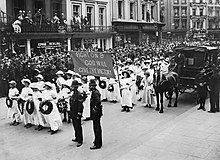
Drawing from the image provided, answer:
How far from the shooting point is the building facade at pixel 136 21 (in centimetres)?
3959

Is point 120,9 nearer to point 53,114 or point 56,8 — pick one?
point 56,8

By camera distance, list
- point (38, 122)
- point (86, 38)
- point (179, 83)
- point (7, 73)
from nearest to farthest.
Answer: point (38, 122), point (179, 83), point (7, 73), point (86, 38)

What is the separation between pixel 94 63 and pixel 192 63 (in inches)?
245

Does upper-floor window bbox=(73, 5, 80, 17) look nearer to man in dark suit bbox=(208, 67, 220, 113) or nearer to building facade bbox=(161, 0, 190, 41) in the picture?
man in dark suit bbox=(208, 67, 220, 113)

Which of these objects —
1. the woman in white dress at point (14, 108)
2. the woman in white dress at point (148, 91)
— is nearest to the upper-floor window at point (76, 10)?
the woman in white dress at point (148, 91)

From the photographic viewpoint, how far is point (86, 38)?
33.4 meters

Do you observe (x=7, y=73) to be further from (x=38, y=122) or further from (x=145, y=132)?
(x=145, y=132)

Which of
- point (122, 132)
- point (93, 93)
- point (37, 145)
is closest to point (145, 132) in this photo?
point (122, 132)

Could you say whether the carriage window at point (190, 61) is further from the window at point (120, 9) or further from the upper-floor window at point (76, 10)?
the window at point (120, 9)

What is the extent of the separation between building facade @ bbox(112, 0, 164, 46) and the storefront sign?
27.3 m

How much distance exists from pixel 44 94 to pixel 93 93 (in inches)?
104

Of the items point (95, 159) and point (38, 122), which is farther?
point (38, 122)

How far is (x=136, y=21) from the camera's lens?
43.4 meters

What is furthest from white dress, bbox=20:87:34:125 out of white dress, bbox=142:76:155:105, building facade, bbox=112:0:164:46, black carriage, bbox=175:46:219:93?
building facade, bbox=112:0:164:46
